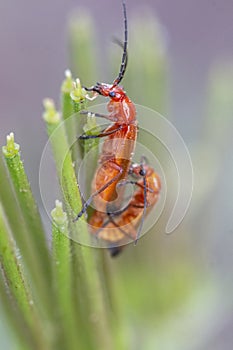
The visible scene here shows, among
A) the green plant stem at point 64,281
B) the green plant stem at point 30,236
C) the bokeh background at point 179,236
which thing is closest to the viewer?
the green plant stem at point 64,281

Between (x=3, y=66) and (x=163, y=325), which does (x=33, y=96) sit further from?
(x=163, y=325)

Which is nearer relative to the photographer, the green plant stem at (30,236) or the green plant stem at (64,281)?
the green plant stem at (64,281)

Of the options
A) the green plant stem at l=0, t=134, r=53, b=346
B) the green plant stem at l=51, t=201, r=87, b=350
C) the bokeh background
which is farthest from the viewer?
the bokeh background

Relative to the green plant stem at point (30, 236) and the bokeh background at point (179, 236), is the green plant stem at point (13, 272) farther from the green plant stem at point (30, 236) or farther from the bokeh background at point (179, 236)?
the bokeh background at point (179, 236)

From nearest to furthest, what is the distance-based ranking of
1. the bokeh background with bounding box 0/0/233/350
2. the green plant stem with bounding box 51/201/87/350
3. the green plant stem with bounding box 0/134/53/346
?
the green plant stem with bounding box 51/201/87/350 → the green plant stem with bounding box 0/134/53/346 → the bokeh background with bounding box 0/0/233/350

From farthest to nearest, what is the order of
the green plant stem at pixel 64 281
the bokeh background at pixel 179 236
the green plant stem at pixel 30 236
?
the bokeh background at pixel 179 236
the green plant stem at pixel 30 236
the green plant stem at pixel 64 281

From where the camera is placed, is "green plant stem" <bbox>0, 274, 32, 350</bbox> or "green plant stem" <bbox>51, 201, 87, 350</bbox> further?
"green plant stem" <bbox>0, 274, 32, 350</bbox>

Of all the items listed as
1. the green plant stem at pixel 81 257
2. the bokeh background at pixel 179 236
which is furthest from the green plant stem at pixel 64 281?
the bokeh background at pixel 179 236

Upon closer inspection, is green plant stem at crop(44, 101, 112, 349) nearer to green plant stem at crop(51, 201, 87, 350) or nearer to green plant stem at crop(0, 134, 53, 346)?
green plant stem at crop(51, 201, 87, 350)

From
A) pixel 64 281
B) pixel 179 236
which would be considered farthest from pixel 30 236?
pixel 179 236

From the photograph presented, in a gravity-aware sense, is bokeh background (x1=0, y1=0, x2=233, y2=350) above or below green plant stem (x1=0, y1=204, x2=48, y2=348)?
above

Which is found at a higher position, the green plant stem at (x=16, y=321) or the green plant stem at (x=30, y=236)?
the green plant stem at (x=30, y=236)

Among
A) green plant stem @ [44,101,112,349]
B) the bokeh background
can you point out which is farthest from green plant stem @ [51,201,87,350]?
the bokeh background

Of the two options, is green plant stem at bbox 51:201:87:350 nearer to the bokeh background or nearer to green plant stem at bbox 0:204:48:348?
green plant stem at bbox 0:204:48:348
